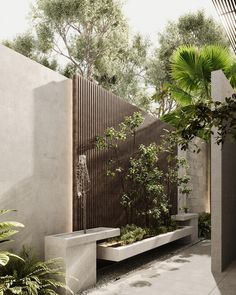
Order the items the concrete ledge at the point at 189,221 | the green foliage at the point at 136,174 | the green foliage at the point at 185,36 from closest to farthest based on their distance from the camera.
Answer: the green foliage at the point at 136,174 → the concrete ledge at the point at 189,221 → the green foliage at the point at 185,36

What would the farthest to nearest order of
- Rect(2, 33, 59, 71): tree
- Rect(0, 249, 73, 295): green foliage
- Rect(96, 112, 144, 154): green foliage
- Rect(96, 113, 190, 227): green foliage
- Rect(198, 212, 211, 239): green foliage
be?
Rect(2, 33, 59, 71): tree, Rect(198, 212, 211, 239): green foliage, Rect(96, 113, 190, 227): green foliage, Rect(96, 112, 144, 154): green foliage, Rect(0, 249, 73, 295): green foliage

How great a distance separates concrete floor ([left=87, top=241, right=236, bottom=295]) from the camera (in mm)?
5660

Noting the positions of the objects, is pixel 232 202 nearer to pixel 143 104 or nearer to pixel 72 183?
pixel 72 183

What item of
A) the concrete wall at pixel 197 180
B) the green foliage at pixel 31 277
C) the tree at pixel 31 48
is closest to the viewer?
the green foliage at pixel 31 277

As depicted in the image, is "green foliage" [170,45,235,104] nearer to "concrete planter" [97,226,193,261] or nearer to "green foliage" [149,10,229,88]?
"concrete planter" [97,226,193,261]

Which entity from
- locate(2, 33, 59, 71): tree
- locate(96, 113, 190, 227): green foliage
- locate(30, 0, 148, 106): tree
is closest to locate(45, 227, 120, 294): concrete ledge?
locate(96, 113, 190, 227): green foliage

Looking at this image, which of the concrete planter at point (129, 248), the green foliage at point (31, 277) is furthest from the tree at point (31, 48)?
the green foliage at point (31, 277)

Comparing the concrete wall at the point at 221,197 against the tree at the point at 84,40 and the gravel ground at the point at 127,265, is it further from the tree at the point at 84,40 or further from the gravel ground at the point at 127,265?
the tree at the point at 84,40

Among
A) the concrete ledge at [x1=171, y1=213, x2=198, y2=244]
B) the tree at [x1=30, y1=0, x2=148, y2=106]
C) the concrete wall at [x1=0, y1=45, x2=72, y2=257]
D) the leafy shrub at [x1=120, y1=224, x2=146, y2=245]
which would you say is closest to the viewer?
the concrete wall at [x1=0, y1=45, x2=72, y2=257]

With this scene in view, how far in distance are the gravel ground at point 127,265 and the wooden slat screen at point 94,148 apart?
82 centimetres

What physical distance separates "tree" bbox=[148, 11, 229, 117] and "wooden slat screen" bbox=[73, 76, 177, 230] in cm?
952

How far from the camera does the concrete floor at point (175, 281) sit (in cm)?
566

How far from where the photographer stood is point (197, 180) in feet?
40.8

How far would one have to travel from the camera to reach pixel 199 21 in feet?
56.3
